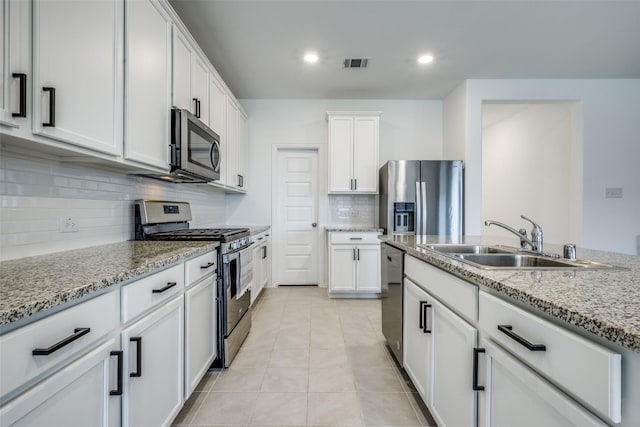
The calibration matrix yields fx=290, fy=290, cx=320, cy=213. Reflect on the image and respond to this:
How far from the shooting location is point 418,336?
5.12ft

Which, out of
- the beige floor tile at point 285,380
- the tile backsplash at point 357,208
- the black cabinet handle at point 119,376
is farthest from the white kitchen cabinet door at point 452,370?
the tile backsplash at point 357,208

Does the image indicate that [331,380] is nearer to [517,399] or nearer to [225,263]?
[225,263]

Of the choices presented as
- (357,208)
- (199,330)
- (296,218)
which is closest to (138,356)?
(199,330)

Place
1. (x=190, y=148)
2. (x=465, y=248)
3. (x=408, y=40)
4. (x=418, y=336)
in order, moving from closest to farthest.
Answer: (x=418, y=336) < (x=465, y=248) < (x=190, y=148) < (x=408, y=40)

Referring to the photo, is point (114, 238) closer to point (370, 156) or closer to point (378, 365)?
point (378, 365)

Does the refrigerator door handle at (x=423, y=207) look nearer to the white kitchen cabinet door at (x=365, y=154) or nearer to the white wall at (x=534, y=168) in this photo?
the white kitchen cabinet door at (x=365, y=154)

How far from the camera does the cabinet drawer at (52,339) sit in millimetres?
615

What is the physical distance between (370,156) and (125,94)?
9.47 ft

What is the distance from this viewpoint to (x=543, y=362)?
0.70 metres

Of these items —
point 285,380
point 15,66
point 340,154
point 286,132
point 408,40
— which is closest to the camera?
point 15,66

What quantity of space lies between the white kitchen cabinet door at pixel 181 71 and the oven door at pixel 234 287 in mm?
1126

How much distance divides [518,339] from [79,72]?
5.83 feet

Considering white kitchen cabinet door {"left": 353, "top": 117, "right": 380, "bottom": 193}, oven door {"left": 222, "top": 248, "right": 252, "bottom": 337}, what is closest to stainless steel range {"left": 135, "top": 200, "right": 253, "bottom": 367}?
oven door {"left": 222, "top": 248, "right": 252, "bottom": 337}

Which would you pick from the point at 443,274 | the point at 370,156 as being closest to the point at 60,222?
the point at 443,274
